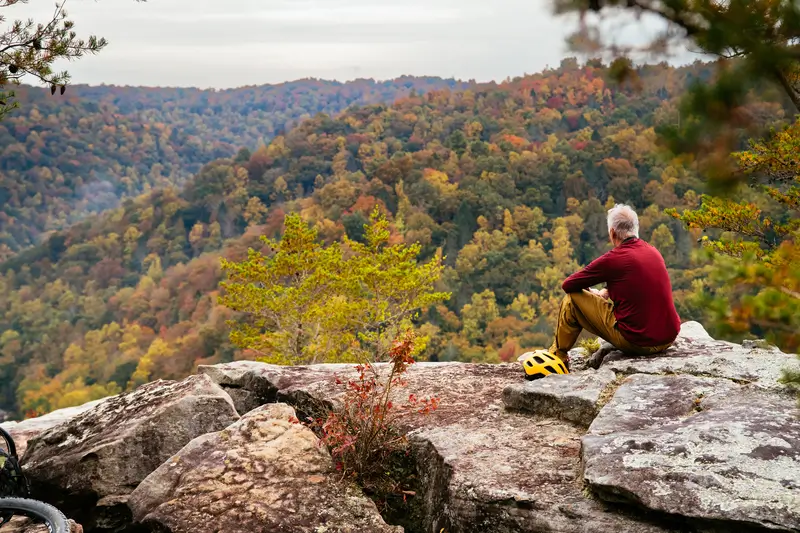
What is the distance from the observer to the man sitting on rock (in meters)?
4.91

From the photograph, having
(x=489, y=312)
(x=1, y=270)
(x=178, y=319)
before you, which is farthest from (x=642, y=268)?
(x=1, y=270)

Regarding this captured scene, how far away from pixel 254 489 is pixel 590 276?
9.89ft

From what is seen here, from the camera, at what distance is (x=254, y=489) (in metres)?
4.10

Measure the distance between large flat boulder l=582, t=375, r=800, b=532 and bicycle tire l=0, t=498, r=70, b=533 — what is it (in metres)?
3.06

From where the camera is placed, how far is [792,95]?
2.09 m

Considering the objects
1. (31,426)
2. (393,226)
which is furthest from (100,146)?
(31,426)

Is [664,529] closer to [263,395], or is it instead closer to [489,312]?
[263,395]

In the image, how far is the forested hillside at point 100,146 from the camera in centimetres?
11912

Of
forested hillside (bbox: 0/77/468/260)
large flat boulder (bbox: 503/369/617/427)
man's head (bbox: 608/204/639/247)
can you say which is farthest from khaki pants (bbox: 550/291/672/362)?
forested hillside (bbox: 0/77/468/260)

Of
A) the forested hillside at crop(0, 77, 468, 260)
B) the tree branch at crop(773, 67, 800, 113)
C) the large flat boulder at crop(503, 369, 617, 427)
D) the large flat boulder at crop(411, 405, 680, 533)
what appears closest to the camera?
the tree branch at crop(773, 67, 800, 113)

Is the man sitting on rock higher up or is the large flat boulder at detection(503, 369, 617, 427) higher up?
the man sitting on rock

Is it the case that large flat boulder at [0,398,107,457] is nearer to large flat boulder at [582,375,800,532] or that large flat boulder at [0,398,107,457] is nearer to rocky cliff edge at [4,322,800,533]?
rocky cliff edge at [4,322,800,533]

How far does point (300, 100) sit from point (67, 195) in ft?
272

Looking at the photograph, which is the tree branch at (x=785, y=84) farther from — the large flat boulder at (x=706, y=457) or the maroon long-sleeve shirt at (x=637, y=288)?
the maroon long-sleeve shirt at (x=637, y=288)
